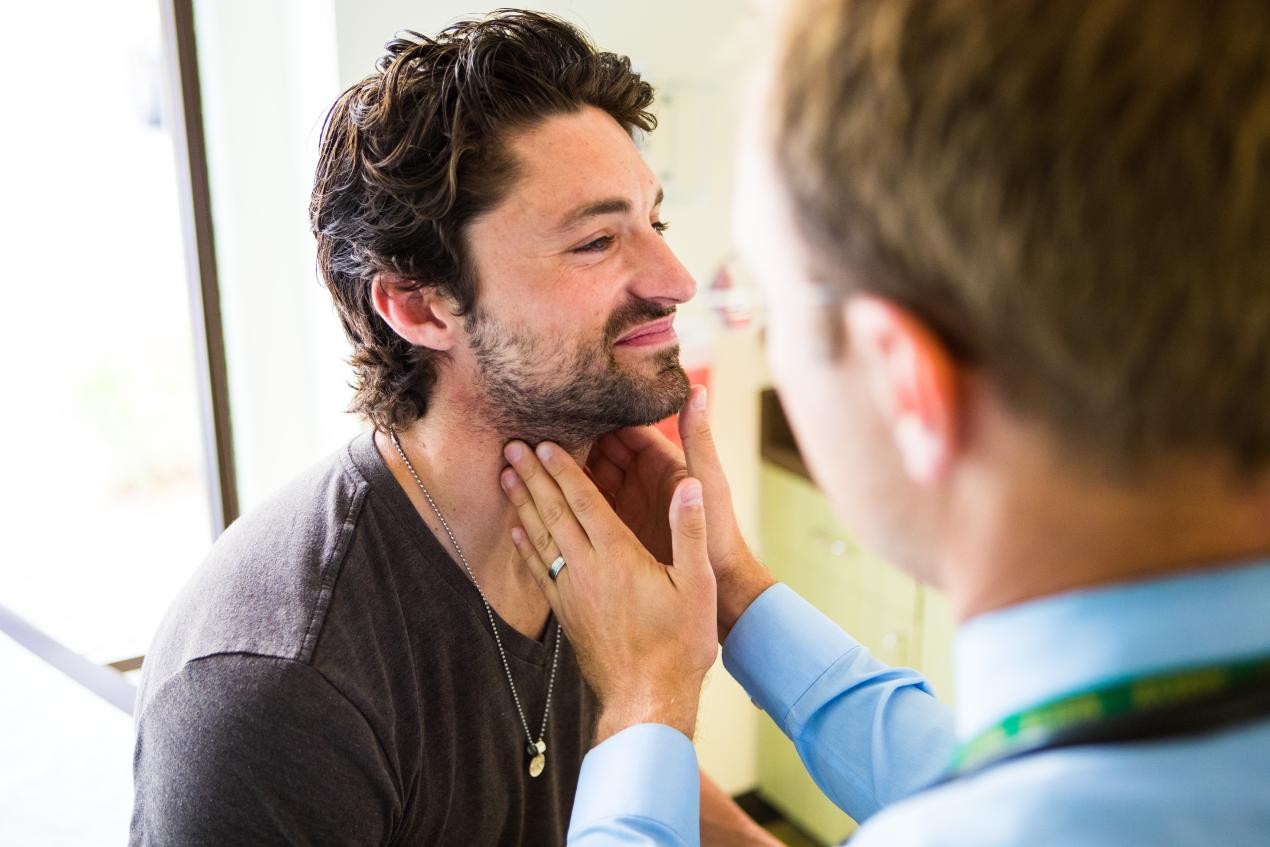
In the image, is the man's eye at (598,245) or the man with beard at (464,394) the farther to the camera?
the man's eye at (598,245)

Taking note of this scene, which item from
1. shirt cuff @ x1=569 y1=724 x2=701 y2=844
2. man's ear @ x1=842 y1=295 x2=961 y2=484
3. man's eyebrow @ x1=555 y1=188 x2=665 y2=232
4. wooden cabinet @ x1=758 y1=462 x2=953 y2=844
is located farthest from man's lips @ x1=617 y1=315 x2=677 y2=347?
wooden cabinet @ x1=758 y1=462 x2=953 y2=844

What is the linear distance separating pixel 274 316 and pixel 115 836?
894 mm

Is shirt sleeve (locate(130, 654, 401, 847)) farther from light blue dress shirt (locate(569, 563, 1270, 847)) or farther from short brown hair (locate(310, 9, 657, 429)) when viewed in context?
light blue dress shirt (locate(569, 563, 1270, 847))

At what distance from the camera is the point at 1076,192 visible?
45cm

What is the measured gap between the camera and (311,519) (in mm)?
1187

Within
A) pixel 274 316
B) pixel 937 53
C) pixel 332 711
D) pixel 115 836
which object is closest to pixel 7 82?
pixel 274 316

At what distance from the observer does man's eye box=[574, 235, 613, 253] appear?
1275 millimetres

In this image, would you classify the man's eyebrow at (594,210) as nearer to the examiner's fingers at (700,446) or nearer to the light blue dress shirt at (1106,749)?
the examiner's fingers at (700,446)

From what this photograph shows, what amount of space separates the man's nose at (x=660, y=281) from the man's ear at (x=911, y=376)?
0.76 m

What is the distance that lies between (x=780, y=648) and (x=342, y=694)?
1.45ft

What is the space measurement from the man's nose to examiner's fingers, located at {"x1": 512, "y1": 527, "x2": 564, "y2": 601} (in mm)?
310

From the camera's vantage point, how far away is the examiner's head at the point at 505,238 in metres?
1.26

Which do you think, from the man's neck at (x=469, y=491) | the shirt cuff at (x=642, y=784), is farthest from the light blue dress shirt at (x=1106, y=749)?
the man's neck at (x=469, y=491)

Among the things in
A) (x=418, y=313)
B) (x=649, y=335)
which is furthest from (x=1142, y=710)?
(x=418, y=313)
